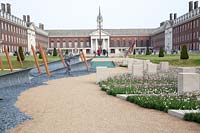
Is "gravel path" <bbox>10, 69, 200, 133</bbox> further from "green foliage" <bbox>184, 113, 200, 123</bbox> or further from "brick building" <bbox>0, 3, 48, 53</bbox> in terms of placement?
"brick building" <bbox>0, 3, 48, 53</bbox>

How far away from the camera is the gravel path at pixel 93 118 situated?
18.2 feet

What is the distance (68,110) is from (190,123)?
121 inches

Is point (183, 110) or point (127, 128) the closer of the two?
point (127, 128)

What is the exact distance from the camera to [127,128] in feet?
18.3

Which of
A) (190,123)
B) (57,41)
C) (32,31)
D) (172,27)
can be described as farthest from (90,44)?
(190,123)

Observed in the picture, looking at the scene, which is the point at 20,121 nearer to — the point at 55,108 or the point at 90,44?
the point at 55,108

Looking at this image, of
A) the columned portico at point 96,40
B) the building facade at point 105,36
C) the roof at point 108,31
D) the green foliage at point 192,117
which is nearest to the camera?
the green foliage at point 192,117

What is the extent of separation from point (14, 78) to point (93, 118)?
7.65 meters

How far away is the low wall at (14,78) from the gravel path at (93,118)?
3088mm

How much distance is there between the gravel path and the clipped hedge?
21cm

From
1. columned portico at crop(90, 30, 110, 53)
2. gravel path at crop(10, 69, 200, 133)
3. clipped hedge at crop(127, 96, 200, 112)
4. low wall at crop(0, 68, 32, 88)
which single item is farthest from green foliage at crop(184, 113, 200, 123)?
columned portico at crop(90, 30, 110, 53)

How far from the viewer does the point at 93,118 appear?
21.1 ft

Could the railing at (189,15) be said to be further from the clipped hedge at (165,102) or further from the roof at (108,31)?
the clipped hedge at (165,102)

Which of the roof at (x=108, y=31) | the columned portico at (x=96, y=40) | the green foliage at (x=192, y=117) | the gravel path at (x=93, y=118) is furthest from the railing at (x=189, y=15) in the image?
the green foliage at (x=192, y=117)
